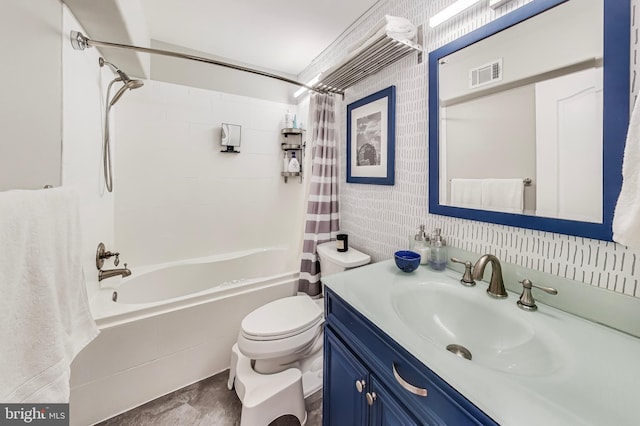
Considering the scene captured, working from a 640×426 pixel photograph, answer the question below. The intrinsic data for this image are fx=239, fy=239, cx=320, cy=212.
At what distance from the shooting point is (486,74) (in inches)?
38.3

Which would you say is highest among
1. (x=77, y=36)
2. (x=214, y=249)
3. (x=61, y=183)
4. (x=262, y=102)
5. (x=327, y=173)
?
(x=262, y=102)

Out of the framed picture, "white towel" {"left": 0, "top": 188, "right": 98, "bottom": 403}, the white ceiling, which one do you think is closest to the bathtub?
"white towel" {"left": 0, "top": 188, "right": 98, "bottom": 403}

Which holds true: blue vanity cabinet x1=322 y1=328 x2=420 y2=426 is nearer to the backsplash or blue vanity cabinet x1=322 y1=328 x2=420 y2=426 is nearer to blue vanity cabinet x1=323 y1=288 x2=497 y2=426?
blue vanity cabinet x1=323 y1=288 x2=497 y2=426

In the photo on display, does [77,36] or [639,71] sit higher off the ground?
[77,36]

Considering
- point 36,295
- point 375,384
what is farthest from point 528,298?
point 36,295

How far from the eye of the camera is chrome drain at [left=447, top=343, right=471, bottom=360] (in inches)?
30.1


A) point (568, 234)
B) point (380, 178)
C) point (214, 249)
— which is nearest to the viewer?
point (568, 234)

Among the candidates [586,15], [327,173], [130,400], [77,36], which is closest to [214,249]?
[130,400]

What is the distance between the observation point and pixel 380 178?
4.96 ft

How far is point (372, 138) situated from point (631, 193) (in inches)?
47.0

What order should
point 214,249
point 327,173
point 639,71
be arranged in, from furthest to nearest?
1. point 214,249
2. point 327,173
3. point 639,71

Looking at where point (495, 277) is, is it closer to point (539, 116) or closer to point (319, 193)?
point (539, 116)

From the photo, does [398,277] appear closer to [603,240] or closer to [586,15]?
[603,240]

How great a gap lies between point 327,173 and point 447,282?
116 centimetres
